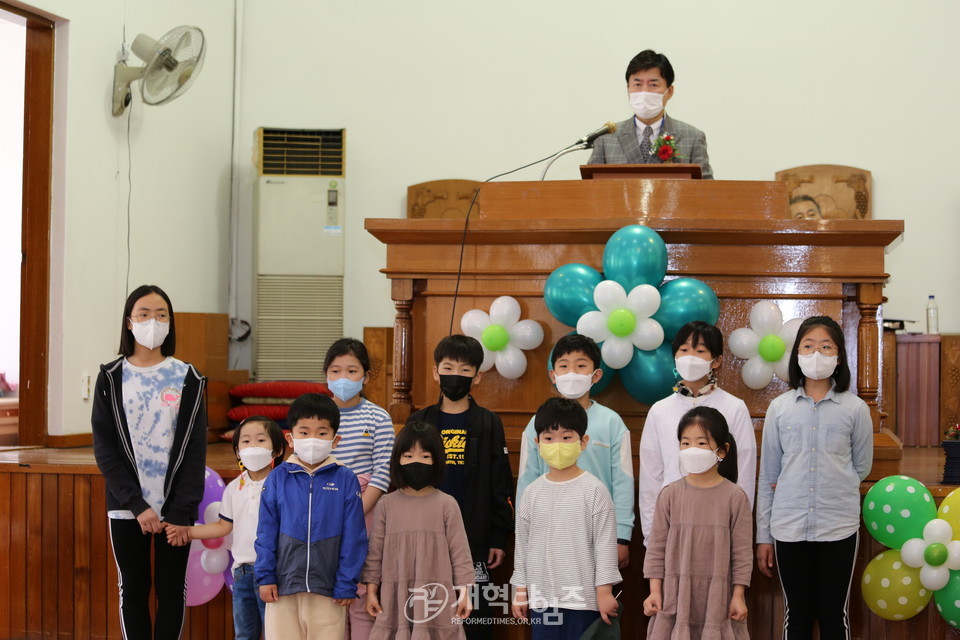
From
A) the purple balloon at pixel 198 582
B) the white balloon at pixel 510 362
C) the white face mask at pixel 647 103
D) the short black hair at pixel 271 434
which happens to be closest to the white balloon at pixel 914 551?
the white balloon at pixel 510 362

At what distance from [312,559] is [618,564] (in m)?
0.87

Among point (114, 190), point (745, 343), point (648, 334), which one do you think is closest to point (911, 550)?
point (745, 343)

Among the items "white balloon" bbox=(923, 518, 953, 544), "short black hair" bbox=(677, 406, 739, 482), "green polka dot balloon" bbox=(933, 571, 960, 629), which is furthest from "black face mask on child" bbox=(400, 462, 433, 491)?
"green polka dot balloon" bbox=(933, 571, 960, 629)

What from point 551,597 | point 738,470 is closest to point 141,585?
point 551,597

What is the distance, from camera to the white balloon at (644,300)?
312 centimetres

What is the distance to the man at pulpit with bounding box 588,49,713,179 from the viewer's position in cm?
383

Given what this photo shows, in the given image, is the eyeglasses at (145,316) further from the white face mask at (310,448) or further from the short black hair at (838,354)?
the short black hair at (838,354)

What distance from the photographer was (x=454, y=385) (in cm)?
302

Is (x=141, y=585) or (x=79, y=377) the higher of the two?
(x=79, y=377)

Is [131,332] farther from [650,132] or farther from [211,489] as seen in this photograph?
[650,132]

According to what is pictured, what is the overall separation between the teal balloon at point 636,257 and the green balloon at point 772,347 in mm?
416

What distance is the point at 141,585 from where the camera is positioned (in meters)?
3.12

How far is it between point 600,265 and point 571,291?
34cm

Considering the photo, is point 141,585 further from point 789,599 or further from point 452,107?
point 452,107
